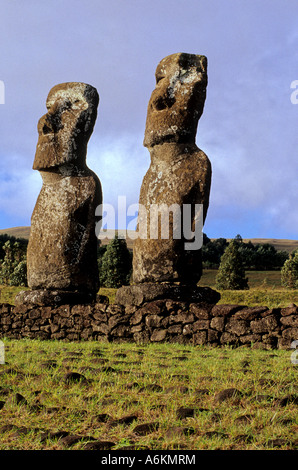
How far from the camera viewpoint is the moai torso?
12.3m

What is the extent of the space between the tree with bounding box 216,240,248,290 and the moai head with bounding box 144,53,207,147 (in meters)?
20.5

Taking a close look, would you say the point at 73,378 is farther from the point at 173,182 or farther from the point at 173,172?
the point at 173,172

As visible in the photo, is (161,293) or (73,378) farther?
(161,293)

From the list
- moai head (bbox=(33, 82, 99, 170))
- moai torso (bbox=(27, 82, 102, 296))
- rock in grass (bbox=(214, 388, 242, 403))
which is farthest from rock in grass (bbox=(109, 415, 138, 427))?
moai head (bbox=(33, 82, 99, 170))

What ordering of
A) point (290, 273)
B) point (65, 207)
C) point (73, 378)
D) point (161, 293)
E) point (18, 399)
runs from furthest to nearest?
point (290, 273), point (65, 207), point (161, 293), point (73, 378), point (18, 399)

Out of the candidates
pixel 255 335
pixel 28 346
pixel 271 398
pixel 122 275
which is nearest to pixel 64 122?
pixel 28 346

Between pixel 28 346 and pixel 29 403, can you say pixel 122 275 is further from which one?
pixel 29 403

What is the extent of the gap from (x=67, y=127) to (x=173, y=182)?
12.1 ft

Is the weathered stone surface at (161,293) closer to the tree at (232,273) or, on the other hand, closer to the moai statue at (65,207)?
the moai statue at (65,207)

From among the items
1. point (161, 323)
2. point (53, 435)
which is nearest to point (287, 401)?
point (53, 435)

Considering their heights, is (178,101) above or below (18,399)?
above

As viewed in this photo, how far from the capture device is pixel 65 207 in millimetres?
12477

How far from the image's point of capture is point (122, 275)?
2994 cm
